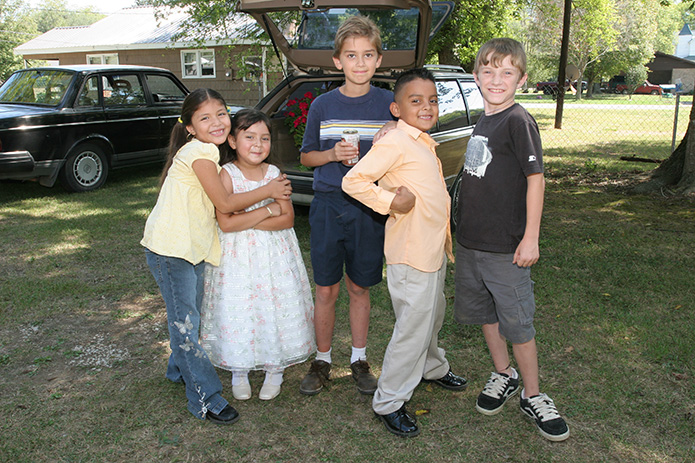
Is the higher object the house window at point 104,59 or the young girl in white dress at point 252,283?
the house window at point 104,59

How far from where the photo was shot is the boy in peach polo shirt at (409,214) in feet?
8.26

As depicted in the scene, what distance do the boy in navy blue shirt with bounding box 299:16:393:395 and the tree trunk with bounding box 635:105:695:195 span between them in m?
6.24

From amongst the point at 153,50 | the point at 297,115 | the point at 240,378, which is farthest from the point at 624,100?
the point at 240,378

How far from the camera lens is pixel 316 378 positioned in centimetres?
314

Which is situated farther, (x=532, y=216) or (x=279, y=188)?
(x=279, y=188)

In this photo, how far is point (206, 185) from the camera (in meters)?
2.68

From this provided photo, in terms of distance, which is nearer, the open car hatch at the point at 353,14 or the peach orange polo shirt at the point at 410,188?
the peach orange polo shirt at the point at 410,188

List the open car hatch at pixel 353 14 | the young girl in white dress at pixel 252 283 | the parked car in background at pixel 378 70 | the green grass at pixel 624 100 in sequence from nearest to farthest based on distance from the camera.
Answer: the young girl in white dress at pixel 252 283 < the open car hatch at pixel 353 14 < the parked car in background at pixel 378 70 < the green grass at pixel 624 100

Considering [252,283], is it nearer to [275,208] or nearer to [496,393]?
[275,208]

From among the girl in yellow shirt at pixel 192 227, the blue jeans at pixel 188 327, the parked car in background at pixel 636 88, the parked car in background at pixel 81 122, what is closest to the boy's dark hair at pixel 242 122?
the girl in yellow shirt at pixel 192 227

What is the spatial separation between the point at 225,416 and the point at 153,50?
23.5 metres

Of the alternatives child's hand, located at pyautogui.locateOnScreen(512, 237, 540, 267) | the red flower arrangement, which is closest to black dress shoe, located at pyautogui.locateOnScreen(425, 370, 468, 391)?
child's hand, located at pyautogui.locateOnScreen(512, 237, 540, 267)

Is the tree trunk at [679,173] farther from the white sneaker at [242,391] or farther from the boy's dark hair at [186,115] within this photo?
the boy's dark hair at [186,115]

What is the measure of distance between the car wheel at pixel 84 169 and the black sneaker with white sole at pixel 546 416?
6971 millimetres
